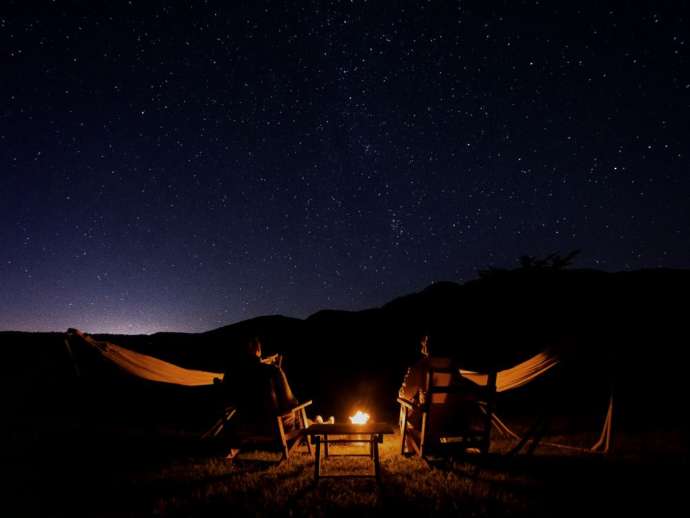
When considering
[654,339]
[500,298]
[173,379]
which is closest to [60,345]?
[173,379]

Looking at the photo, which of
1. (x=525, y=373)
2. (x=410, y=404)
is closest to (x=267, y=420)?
(x=410, y=404)

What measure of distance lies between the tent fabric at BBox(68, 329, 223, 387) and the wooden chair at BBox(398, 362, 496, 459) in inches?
124

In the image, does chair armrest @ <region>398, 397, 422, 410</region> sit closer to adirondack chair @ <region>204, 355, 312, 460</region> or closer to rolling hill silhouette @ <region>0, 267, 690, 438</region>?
adirondack chair @ <region>204, 355, 312, 460</region>

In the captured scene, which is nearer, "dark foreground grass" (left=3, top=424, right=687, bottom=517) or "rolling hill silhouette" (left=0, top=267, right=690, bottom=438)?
"dark foreground grass" (left=3, top=424, right=687, bottom=517)

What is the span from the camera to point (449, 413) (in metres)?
5.06

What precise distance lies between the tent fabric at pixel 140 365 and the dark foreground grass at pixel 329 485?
98 cm

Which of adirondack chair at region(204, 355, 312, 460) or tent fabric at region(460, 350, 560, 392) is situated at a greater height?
tent fabric at region(460, 350, 560, 392)

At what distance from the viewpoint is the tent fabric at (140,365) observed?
5102 millimetres

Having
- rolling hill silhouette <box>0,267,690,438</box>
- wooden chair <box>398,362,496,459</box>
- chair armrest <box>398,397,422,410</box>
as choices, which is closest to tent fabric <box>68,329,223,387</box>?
chair armrest <box>398,397,422,410</box>

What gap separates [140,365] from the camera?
18.6 ft

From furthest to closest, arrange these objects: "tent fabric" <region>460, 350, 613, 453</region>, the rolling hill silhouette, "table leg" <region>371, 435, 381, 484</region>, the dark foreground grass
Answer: the rolling hill silhouette < "tent fabric" <region>460, 350, 613, 453</region> < "table leg" <region>371, 435, 381, 484</region> < the dark foreground grass

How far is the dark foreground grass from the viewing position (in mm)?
3412

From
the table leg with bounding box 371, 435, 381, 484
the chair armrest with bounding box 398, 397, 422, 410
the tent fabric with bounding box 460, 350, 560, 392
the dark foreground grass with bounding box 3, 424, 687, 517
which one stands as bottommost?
the dark foreground grass with bounding box 3, 424, 687, 517

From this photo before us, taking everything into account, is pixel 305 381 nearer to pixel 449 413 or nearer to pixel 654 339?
pixel 449 413
